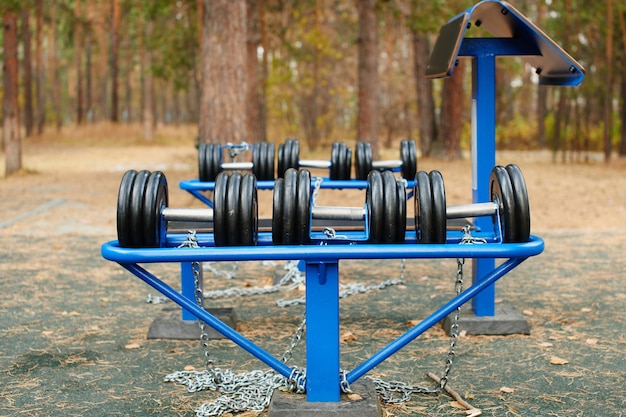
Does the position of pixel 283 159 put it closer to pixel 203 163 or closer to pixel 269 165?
pixel 269 165

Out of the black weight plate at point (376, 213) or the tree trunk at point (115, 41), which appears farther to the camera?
the tree trunk at point (115, 41)

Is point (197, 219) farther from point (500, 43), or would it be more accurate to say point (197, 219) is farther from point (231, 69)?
point (231, 69)

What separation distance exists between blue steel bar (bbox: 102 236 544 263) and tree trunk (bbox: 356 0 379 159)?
44.6ft

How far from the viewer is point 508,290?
249 inches

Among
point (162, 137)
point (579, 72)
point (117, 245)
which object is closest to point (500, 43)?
point (579, 72)

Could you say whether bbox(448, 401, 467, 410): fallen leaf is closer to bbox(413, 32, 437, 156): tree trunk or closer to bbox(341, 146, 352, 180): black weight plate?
bbox(341, 146, 352, 180): black weight plate

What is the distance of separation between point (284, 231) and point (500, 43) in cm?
232

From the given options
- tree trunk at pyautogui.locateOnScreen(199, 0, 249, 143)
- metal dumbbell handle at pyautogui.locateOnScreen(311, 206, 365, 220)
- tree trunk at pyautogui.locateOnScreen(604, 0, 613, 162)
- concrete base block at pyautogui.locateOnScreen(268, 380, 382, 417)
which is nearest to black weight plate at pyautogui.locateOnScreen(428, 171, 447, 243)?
metal dumbbell handle at pyautogui.locateOnScreen(311, 206, 365, 220)

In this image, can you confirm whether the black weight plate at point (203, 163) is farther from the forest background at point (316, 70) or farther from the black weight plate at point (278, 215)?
the forest background at point (316, 70)

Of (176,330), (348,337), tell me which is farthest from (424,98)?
(176,330)

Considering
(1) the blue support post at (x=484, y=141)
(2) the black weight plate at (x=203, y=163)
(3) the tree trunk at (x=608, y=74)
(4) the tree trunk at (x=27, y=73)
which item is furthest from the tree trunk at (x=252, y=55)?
(1) the blue support post at (x=484, y=141)

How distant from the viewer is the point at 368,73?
55.7ft

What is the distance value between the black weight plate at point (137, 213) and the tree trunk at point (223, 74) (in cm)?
812

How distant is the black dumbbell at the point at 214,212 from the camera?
3445 mm
